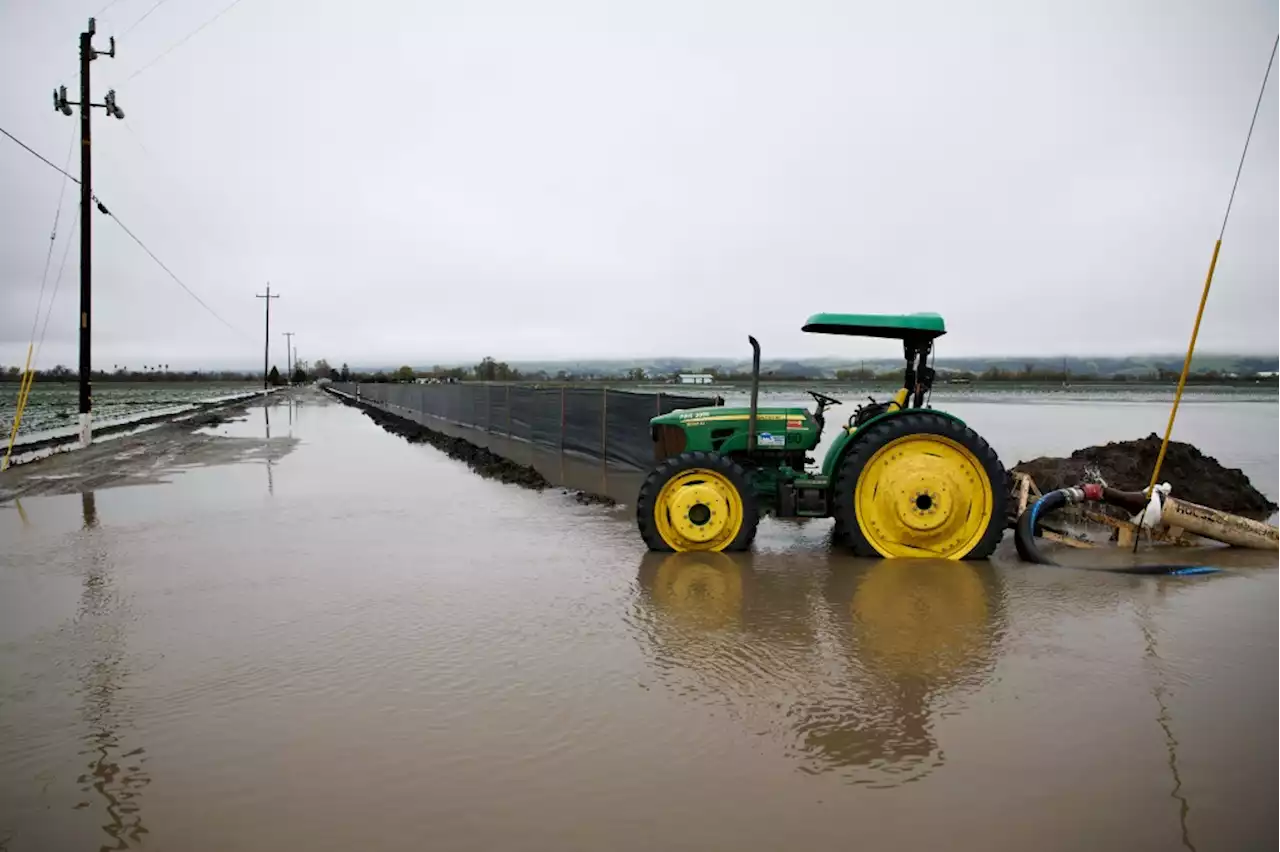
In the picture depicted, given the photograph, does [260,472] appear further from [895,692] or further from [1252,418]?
[1252,418]

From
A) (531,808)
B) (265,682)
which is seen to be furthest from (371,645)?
(531,808)

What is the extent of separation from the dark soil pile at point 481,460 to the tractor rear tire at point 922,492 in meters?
6.52

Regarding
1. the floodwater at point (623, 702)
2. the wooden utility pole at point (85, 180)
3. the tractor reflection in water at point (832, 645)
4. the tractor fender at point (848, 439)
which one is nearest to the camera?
the floodwater at point (623, 702)

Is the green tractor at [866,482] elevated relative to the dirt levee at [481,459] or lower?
elevated

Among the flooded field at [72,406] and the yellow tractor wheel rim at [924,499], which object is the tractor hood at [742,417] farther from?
the flooded field at [72,406]

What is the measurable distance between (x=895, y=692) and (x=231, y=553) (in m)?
6.43

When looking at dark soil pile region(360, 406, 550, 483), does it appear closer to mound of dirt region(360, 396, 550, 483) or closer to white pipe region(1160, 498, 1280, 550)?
mound of dirt region(360, 396, 550, 483)

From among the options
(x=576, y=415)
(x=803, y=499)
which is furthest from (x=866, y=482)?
(x=576, y=415)

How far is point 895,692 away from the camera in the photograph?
4457mm

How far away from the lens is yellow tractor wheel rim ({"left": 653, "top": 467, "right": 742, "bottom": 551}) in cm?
784

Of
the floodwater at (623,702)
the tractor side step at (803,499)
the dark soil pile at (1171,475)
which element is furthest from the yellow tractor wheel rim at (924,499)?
the dark soil pile at (1171,475)

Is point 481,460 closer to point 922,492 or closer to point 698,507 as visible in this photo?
point 698,507

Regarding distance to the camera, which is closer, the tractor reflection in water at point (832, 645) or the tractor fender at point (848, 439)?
the tractor reflection in water at point (832, 645)

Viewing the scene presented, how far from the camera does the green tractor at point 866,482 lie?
7605mm
